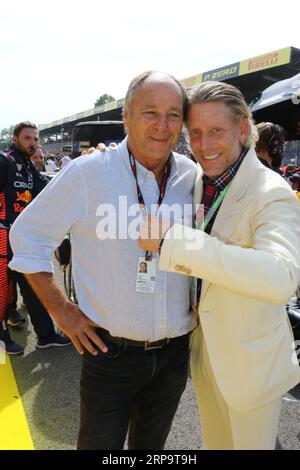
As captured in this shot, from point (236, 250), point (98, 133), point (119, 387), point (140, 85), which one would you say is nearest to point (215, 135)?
point (140, 85)

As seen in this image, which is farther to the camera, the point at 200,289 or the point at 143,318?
the point at 200,289

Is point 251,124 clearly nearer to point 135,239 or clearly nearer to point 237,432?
point 135,239

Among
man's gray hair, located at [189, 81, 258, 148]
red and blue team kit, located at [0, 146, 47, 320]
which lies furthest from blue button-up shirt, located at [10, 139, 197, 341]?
red and blue team kit, located at [0, 146, 47, 320]

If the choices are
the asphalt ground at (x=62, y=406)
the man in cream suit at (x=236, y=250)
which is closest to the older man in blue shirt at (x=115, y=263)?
the man in cream suit at (x=236, y=250)

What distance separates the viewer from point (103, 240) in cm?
161

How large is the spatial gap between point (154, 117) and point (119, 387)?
44.3 inches

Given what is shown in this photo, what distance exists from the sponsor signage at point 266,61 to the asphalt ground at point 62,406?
1961 cm

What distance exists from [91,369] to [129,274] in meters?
0.44

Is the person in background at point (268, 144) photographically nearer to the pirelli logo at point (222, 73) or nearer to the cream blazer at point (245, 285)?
the cream blazer at point (245, 285)

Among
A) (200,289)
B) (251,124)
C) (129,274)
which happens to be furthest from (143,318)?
(251,124)

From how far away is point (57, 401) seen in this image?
2961 millimetres

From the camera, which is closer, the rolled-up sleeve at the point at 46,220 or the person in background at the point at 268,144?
the rolled-up sleeve at the point at 46,220

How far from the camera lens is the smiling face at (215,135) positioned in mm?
1627
